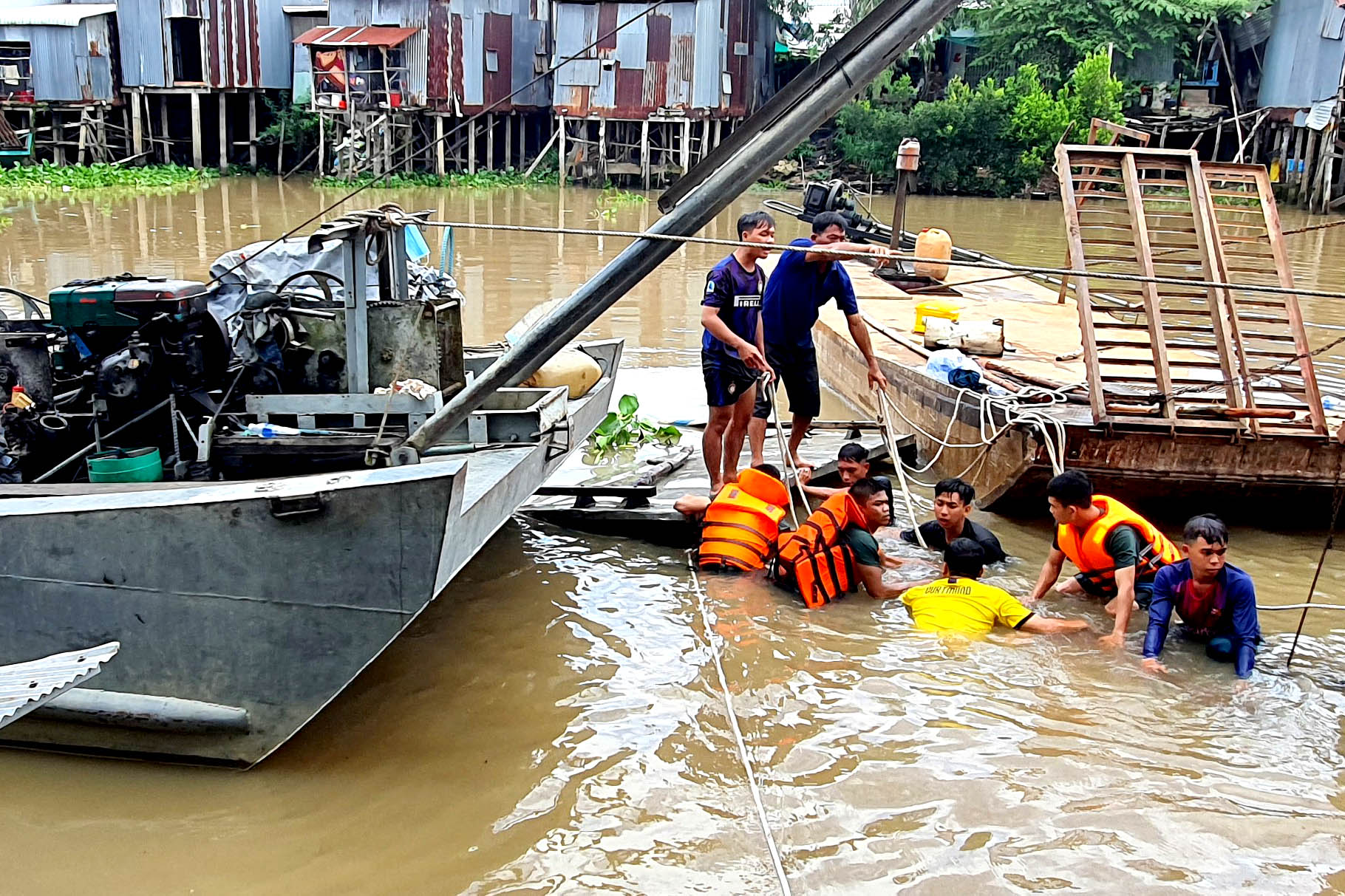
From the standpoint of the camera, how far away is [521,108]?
30281mm

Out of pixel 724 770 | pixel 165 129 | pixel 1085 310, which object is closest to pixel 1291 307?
pixel 1085 310

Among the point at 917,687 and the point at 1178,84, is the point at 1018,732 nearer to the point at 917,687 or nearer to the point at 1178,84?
the point at 917,687

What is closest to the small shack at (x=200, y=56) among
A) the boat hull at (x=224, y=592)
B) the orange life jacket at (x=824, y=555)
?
the orange life jacket at (x=824, y=555)

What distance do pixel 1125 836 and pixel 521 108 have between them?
28.9 meters

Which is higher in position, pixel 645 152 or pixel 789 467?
pixel 645 152

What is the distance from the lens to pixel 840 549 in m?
5.57

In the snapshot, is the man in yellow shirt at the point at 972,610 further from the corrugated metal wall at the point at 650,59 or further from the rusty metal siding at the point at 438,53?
the rusty metal siding at the point at 438,53

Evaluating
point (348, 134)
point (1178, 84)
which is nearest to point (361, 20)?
point (348, 134)

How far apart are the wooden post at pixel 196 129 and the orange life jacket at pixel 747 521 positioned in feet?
89.4

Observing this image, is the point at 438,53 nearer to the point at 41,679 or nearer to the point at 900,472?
the point at 900,472

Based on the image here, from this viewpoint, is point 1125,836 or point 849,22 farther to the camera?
point 849,22

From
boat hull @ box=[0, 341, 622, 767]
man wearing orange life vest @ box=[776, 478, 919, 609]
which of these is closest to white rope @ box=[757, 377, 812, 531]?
man wearing orange life vest @ box=[776, 478, 919, 609]

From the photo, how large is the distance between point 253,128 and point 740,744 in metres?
29.2

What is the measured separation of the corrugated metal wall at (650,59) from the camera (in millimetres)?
27766
